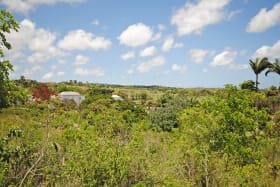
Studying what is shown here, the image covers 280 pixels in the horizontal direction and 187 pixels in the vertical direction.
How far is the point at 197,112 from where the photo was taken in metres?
10.2

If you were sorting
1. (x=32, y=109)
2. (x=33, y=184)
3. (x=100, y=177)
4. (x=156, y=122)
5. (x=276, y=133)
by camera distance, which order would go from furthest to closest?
1. (x=156, y=122)
2. (x=32, y=109)
3. (x=276, y=133)
4. (x=33, y=184)
5. (x=100, y=177)

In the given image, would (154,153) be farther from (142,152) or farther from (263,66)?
(263,66)

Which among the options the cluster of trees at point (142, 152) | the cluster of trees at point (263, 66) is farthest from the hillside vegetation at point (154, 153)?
the cluster of trees at point (263, 66)

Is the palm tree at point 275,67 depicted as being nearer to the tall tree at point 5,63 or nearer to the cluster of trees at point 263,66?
the cluster of trees at point 263,66

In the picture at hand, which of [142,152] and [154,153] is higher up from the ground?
[142,152]

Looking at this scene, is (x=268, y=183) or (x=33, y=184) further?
(x=268, y=183)

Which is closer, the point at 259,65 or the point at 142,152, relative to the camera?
the point at 142,152

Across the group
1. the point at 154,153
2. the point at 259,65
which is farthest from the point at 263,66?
the point at 154,153

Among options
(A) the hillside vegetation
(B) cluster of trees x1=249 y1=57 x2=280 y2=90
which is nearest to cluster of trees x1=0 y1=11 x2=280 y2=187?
(A) the hillside vegetation

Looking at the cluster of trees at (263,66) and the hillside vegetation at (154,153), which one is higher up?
the cluster of trees at (263,66)

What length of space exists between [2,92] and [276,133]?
13.4 metres

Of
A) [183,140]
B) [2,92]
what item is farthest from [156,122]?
[2,92]

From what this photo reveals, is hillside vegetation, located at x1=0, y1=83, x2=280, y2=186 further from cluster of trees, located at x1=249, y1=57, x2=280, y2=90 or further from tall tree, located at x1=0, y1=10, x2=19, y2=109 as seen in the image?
cluster of trees, located at x1=249, y1=57, x2=280, y2=90

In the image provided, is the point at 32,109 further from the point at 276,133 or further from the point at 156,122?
the point at 276,133
